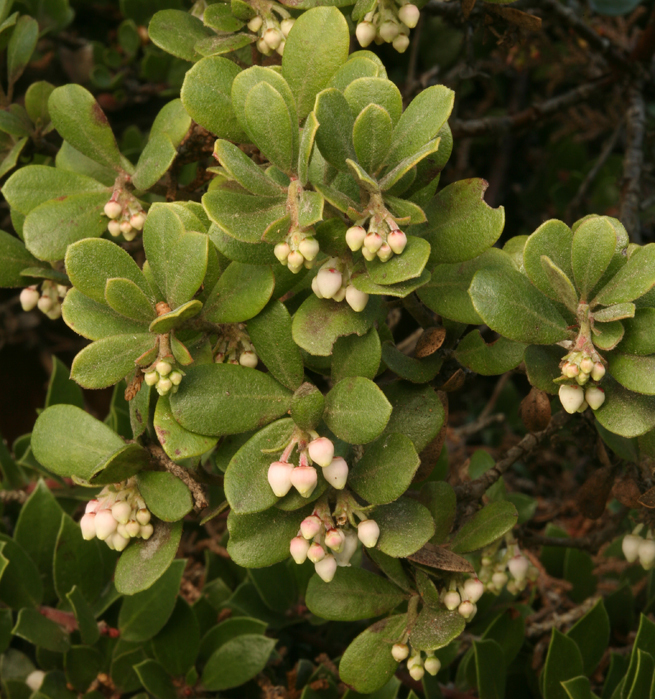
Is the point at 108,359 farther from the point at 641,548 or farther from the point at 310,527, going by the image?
the point at 641,548

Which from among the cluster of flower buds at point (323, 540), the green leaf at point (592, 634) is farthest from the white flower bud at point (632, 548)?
the cluster of flower buds at point (323, 540)

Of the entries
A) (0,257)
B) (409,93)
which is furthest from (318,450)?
(409,93)

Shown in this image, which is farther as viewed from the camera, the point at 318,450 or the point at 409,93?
the point at 409,93

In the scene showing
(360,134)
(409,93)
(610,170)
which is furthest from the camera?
(610,170)

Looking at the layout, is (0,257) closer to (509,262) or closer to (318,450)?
(318,450)

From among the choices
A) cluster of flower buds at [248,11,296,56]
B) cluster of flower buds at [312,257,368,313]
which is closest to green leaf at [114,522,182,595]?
cluster of flower buds at [312,257,368,313]

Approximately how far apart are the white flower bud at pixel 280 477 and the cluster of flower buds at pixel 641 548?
1.96 feet

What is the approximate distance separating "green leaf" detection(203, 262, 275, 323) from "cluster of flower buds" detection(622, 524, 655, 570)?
67 centimetres

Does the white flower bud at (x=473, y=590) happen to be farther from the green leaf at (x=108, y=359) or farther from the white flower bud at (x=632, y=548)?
the green leaf at (x=108, y=359)

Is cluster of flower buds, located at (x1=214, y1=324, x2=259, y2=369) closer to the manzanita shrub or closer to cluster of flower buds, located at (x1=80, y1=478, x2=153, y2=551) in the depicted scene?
the manzanita shrub

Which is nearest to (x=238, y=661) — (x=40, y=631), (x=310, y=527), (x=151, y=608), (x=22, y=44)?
(x=151, y=608)

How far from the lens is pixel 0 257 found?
953mm

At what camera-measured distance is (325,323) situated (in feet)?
2.34

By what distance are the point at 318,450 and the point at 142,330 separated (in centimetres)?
22
